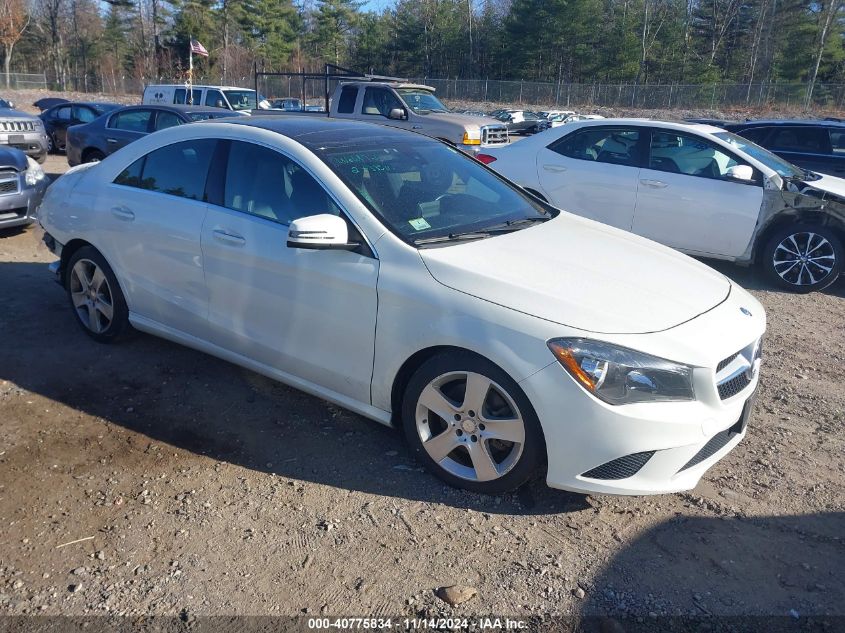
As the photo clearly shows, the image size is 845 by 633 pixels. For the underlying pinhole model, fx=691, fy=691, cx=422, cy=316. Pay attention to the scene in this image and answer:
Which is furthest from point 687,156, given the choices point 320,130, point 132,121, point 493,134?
point 132,121

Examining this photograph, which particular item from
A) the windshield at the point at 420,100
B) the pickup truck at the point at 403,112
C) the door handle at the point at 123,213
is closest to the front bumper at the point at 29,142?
the pickup truck at the point at 403,112

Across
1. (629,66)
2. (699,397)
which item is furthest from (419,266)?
(629,66)

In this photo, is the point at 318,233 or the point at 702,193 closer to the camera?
the point at 318,233

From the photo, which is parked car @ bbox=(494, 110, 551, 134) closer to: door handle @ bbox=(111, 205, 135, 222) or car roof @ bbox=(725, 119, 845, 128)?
car roof @ bbox=(725, 119, 845, 128)

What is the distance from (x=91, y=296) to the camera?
4953 millimetres

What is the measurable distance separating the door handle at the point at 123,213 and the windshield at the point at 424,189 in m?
1.50

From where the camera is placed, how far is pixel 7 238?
8117mm

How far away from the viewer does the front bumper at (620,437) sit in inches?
113

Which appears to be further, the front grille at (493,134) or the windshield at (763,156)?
the front grille at (493,134)

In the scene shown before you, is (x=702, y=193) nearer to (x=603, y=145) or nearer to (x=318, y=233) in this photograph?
(x=603, y=145)

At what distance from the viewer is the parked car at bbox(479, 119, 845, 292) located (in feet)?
22.7

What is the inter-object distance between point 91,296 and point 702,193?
584cm

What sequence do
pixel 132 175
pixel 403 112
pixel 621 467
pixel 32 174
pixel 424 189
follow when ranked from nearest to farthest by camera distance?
1. pixel 621 467
2. pixel 424 189
3. pixel 132 175
4. pixel 32 174
5. pixel 403 112

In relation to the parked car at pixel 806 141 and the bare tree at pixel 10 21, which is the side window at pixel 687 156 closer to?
the parked car at pixel 806 141
